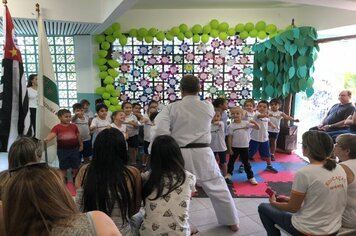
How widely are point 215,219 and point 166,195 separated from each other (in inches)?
55.6

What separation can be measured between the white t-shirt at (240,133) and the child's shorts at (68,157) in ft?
6.49

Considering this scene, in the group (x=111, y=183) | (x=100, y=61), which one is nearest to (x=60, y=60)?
(x=100, y=61)

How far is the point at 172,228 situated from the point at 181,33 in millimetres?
4205

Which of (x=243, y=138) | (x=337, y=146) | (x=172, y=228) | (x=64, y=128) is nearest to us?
(x=172, y=228)

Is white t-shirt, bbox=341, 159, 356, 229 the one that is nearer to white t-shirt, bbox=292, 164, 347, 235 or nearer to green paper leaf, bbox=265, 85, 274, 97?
white t-shirt, bbox=292, 164, 347, 235

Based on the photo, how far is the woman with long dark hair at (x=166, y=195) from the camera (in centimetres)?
168

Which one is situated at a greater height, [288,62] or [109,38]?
[109,38]

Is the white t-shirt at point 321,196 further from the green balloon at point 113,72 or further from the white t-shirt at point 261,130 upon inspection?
the green balloon at point 113,72

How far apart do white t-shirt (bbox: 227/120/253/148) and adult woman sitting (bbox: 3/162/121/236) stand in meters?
3.12

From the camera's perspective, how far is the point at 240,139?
3.80 m

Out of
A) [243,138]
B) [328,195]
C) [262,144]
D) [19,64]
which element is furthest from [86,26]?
[328,195]

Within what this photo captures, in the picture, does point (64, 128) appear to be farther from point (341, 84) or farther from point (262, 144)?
point (341, 84)

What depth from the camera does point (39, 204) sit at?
79 cm

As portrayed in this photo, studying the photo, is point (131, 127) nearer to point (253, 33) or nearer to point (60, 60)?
point (60, 60)
